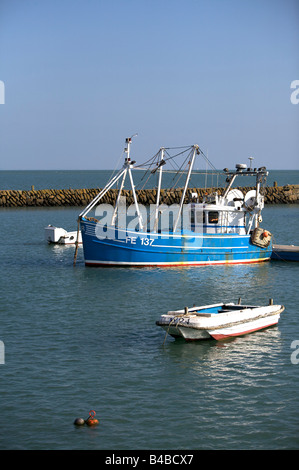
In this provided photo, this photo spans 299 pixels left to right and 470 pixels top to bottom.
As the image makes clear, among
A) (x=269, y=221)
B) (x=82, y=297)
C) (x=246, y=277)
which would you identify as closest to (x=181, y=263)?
(x=246, y=277)

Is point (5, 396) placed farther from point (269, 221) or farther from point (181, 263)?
point (269, 221)

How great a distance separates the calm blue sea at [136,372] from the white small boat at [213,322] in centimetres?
38

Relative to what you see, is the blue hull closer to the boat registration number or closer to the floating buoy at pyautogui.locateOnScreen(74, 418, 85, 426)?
the boat registration number

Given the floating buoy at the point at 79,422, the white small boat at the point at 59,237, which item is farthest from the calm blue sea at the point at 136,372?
the white small boat at the point at 59,237

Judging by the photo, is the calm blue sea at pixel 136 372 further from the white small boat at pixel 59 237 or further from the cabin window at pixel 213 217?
the white small boat at pixel 59 237

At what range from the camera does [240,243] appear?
4259 centimetres

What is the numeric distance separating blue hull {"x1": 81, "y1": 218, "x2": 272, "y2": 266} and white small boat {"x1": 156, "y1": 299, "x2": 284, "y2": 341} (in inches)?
579

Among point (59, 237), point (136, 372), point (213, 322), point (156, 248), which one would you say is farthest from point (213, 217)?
point (136, 372)

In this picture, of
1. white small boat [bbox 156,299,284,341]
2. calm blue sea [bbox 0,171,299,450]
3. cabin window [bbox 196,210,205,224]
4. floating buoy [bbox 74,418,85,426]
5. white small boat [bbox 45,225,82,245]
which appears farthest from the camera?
white small boat [bbox 45,225,82,245]

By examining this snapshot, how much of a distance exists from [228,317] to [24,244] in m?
34.2

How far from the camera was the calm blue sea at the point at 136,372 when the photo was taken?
1570 centimetres

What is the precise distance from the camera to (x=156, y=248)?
130 feet

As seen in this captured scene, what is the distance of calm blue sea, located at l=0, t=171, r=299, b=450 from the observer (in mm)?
15703

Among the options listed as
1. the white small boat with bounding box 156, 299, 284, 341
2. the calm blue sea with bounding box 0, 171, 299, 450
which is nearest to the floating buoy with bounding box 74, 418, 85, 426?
the calm blue sea with bounding box 0, 171, 299, 450
